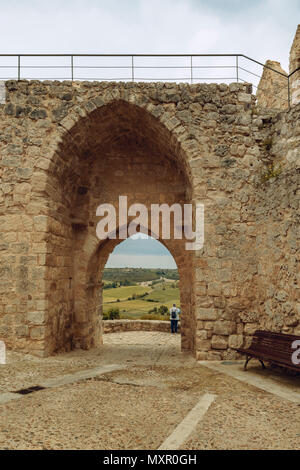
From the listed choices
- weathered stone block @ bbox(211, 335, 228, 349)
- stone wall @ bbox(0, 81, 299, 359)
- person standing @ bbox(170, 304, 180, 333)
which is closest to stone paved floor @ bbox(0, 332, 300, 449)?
weathered stone block @ bbox(211, 335, 228, 349)

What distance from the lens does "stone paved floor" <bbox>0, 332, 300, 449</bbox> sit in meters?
2.65

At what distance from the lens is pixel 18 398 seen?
3674 millimetres

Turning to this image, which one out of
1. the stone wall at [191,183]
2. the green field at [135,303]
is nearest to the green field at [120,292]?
the green field at [135,303]

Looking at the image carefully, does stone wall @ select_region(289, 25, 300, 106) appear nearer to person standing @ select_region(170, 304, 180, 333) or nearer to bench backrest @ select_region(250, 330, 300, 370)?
bench backrest @ select_region(250, 330, 300, 370)

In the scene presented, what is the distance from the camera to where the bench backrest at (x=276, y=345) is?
4.29m

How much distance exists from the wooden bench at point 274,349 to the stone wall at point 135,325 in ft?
24.5

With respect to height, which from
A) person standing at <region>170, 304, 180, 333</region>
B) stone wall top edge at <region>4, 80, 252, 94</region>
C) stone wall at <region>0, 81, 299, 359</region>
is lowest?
person standing at <region>170, 304, 180, 333</region>

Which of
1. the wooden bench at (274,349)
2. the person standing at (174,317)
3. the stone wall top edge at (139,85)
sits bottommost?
the person standing at (174,317)

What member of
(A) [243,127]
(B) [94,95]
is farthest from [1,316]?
(A) [243,127]

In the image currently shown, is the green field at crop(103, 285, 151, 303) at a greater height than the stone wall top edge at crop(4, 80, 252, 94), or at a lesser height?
lesser

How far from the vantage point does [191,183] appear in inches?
245

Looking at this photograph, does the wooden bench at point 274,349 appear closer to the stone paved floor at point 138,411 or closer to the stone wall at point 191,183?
the stone paved floor at point 138,411

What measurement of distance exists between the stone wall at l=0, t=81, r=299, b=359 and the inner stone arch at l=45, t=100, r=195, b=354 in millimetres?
166
